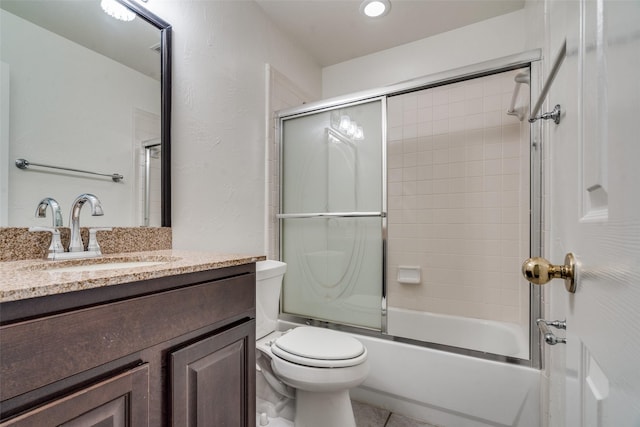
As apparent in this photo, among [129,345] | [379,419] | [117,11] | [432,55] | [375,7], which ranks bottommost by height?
[379,419]

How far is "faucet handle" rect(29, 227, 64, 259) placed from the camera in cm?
96

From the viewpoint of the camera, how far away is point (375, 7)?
76.2 inches

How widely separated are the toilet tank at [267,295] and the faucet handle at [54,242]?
75 centimetres

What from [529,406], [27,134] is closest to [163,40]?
[27,134]

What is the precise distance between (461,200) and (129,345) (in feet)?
7.07

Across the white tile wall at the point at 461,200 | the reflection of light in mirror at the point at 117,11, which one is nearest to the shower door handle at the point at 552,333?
the white tile wall at the point at 461,200

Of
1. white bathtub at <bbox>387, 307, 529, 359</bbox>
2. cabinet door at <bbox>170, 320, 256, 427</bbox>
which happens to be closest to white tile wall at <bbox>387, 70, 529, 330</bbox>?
white bathtub at <bbox>387, 307, 529, 359</bbox>

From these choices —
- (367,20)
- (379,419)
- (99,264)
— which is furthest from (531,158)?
(99,264)

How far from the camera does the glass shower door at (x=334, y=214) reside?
6.23ft

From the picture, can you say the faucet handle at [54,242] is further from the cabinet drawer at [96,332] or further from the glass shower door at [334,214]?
the glass shower door at [334,214]

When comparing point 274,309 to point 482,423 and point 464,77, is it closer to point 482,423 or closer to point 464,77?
point 482,423

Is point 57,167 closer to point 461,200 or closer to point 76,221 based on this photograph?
point 76,221

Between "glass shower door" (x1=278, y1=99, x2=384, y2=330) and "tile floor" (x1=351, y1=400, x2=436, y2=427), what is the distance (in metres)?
0.44

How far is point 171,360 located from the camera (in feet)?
2.58
